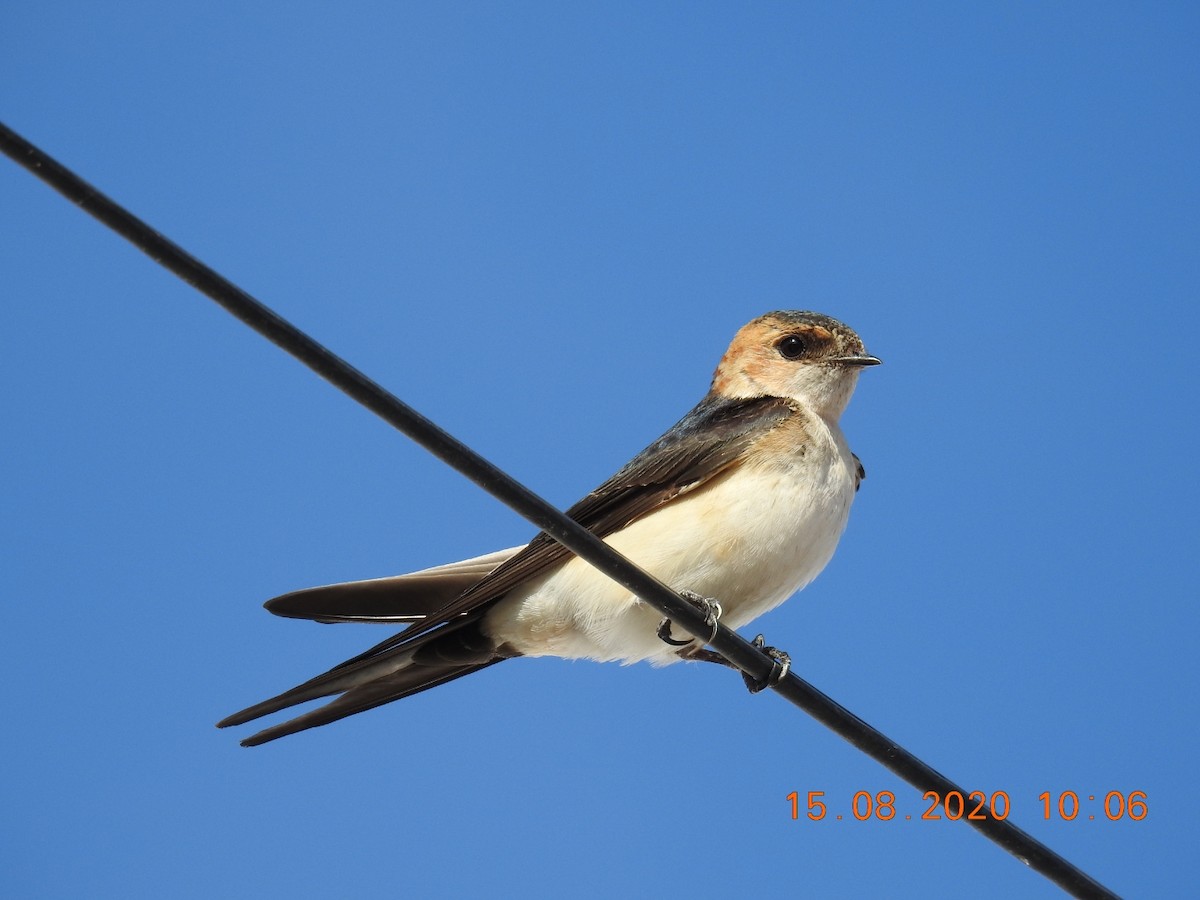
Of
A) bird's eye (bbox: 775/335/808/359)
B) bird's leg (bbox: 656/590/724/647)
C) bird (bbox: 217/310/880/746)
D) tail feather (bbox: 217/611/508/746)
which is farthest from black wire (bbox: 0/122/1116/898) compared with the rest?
bird's eye (bbox: 775/335/808/359)

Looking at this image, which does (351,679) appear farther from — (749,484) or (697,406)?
(697,406)

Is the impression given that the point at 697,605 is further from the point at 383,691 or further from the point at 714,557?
the point at 383,691

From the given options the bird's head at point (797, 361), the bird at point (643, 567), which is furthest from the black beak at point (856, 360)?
the bird at point (643, 567)

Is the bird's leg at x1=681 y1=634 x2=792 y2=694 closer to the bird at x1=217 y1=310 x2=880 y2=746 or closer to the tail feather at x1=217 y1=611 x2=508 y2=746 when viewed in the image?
the bird at x1=217 y1=310 x2=880 y2=746

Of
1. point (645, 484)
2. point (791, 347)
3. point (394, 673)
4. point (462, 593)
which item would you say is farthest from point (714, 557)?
point (791, 347)

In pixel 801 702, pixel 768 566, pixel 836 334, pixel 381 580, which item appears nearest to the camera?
pixel 801 702

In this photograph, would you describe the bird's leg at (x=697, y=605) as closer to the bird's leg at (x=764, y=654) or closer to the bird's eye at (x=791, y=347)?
the bird's leg at (x=764, y=654)

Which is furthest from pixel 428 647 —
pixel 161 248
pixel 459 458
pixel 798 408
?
pixel 161 248
